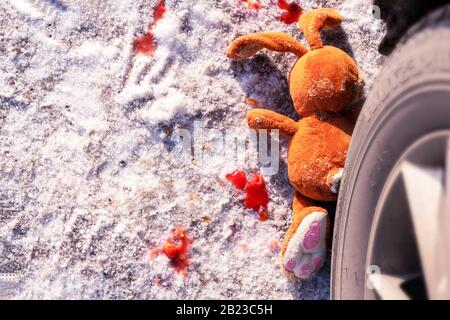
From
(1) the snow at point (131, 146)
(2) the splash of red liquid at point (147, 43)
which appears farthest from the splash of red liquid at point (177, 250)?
(2) the splash of red liquid at point (147, 43)

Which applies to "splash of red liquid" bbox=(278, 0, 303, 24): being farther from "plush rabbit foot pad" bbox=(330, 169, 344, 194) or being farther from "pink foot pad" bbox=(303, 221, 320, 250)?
"pink foot pad" bbox=(303, 221, 320, 250)

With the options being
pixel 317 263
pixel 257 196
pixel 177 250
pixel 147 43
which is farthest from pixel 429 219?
pixel 147 43

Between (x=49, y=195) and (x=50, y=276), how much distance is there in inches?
10.7

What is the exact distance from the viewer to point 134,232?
1.77 metres

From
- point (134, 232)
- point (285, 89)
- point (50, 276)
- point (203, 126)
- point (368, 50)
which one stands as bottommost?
point (50, 276)

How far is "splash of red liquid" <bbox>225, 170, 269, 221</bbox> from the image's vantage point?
1772 millimetres

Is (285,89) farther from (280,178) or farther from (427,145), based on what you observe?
(427,145)

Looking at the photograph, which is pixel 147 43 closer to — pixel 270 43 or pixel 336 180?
pixel 270 43

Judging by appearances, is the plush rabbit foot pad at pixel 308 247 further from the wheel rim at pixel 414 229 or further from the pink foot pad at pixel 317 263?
the wheel rim at pixel 414 229

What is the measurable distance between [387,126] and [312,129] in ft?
1.44

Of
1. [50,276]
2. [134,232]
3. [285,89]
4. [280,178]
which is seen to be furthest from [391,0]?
[50,276]

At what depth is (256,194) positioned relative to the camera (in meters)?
1.78
